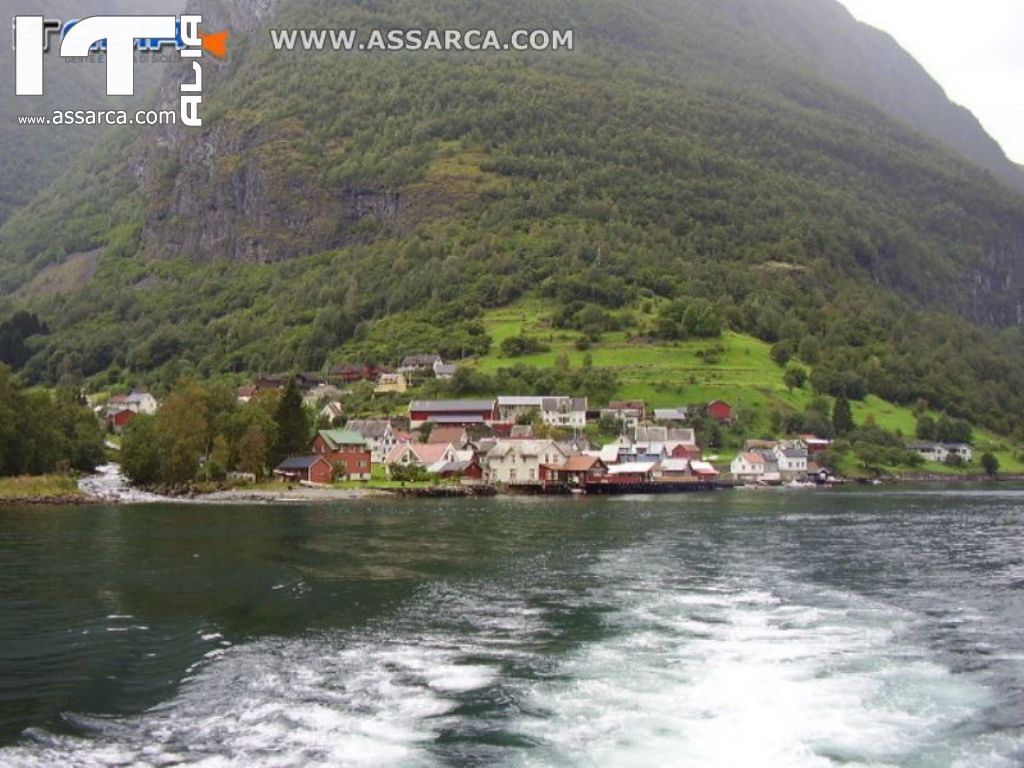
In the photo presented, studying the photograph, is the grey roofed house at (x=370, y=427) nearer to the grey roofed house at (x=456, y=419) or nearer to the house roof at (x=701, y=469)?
the grey roofed house at (x=456, y=419)

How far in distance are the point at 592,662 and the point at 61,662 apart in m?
13.0

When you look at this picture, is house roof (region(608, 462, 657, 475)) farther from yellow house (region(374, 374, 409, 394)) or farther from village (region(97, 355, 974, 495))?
yellow house (region(374, 374, 409, 394))

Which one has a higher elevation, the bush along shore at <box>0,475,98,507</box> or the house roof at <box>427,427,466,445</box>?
the house roof at <box>427,427,466,445</box>

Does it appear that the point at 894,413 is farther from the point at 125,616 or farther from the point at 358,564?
the point at 125,616

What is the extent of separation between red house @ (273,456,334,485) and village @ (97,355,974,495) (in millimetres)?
115

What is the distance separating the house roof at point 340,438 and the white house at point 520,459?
15.7 m

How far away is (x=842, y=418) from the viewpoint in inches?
6373

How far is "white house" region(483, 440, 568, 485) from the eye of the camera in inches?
5108

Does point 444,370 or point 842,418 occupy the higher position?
point 444,370

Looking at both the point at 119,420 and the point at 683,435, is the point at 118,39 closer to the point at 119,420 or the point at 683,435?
the point at 119,420

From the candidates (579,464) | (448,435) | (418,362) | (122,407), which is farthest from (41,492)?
(122,407)

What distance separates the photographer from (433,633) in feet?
104

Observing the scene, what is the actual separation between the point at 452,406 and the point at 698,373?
37915 millimetres

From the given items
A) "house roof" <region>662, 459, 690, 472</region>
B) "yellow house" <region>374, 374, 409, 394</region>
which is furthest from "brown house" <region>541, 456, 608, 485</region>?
"yellow house" <region>374, 374, 409, 394</region>
